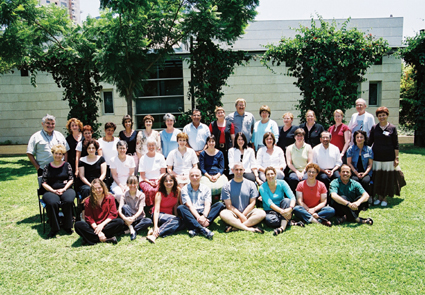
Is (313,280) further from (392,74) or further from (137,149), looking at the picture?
(392,74)

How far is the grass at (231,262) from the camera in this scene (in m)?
3.27

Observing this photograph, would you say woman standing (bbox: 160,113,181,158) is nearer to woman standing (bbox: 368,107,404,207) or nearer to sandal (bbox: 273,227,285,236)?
sandal (bbox: 273,227,285,236)

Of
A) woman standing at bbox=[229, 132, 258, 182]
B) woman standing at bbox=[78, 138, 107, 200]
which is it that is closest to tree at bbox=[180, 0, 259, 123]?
woman standing at bbox=[229, 132, 258, 182]

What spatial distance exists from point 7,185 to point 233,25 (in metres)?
7.63

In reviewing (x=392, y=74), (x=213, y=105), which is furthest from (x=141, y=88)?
(x=392, y=74)

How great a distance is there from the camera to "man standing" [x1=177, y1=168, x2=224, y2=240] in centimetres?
464

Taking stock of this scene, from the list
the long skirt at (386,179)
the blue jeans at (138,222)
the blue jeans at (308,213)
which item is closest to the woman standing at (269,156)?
the blue jeans at (308,213)

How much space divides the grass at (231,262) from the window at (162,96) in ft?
33.7

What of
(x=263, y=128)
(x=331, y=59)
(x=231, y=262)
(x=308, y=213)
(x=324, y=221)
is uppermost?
(x=331, y=59)

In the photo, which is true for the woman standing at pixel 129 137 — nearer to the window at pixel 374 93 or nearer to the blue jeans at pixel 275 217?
the blue jeans at pixel 275 217

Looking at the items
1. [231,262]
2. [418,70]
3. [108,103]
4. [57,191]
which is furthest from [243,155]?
[108,103]

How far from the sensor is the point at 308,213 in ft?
16.1

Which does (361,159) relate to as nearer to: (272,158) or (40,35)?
(272,158)

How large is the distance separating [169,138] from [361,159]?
3.73 metres
